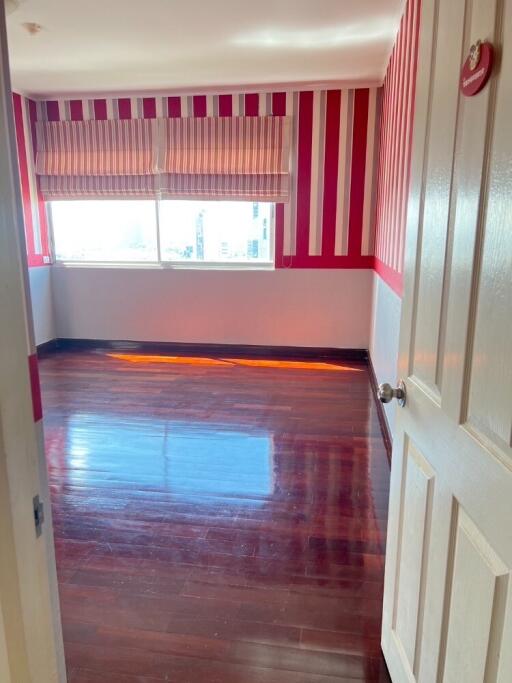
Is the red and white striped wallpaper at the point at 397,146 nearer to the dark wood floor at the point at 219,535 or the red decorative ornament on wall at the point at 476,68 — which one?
the dark wood floor at the point at 219,535

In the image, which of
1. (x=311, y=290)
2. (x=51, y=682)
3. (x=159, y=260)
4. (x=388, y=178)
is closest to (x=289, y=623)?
(x=51, y=682)

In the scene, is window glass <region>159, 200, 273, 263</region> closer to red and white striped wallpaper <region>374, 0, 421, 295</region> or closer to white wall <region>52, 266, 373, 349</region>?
white wall <region>52, 266, 373, 349</region>

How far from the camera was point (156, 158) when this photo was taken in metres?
5.27

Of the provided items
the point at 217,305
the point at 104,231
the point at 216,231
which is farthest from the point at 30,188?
the point at 217,305

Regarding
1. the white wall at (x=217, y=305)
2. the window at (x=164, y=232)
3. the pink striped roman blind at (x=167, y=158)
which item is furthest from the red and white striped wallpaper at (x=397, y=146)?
the window at (x=164, y=232)

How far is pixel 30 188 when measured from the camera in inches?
215

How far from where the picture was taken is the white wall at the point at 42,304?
5535 mm

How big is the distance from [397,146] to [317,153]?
1.62m

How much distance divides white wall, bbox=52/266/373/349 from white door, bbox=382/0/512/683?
13.1 ft

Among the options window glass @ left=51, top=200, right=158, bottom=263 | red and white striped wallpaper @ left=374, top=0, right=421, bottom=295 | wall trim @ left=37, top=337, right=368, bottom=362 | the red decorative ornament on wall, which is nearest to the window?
window glass @ left=51, top=200, right=158, bottom=263

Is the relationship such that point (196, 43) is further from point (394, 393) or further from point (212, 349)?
point (394, 393)

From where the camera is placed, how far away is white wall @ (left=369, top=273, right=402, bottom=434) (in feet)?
10.5

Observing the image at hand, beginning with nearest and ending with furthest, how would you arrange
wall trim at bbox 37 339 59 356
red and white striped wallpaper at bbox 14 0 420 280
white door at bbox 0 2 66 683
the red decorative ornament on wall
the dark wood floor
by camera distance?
white door at bbox 0 2 66 683 < the red decorative ornament on wall < the dark wood floor < red and white striped wallpaper at bbox 14 0 420 280 < wall trim at bbox 37 339 59 356

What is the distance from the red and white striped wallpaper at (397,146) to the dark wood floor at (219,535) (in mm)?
1281
